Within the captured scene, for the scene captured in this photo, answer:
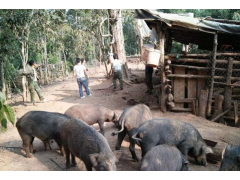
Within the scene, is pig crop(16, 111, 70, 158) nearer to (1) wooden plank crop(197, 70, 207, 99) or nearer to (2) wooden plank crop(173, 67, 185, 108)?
(2) wooden plank crop(173, 67, 185, 108)

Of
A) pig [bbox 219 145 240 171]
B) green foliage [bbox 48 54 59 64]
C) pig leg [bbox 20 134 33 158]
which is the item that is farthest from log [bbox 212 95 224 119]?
green foliage [bbox 48 54 59 64]

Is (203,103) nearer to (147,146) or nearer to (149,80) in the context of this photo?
(149,80)

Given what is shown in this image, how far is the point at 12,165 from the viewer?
504 cm

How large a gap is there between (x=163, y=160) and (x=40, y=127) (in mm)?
2998

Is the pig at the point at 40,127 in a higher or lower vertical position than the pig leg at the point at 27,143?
higher

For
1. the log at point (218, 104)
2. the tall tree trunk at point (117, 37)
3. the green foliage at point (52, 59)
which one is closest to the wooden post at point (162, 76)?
the log at point (218, 104)

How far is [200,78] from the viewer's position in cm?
786

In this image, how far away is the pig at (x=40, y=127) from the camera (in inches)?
205

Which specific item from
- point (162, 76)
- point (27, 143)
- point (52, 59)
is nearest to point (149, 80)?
point (162, 76)

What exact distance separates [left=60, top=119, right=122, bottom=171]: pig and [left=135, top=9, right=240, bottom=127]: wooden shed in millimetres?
4435

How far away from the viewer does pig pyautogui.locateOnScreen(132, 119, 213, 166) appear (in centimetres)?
454

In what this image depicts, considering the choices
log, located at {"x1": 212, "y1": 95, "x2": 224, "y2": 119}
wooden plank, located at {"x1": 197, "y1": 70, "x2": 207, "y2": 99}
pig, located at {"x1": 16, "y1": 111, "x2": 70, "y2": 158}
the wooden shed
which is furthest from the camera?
wooden plank, located at {"x1": 197, "y1": 70, "x2": 207, "y2": 99}

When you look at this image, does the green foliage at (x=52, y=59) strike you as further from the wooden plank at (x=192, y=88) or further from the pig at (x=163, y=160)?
the pig at (x=163, y=160)
